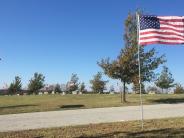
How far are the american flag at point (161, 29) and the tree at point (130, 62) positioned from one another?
19.0 meters

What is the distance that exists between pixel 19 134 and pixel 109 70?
21150mm

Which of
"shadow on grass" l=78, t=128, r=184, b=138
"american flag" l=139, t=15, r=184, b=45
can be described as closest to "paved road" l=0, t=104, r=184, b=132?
"shadow on grass" l=78, t=128, r=184, b=138

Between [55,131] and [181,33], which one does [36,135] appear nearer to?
[55,131]

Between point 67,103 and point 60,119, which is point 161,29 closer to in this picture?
point 60,119

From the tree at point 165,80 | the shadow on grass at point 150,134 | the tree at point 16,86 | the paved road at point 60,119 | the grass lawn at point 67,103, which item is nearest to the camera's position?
the shadow on grass at point 150,134

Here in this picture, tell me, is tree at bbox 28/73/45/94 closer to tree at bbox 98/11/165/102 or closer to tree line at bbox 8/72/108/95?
tree line at bbox 8/72/108/95

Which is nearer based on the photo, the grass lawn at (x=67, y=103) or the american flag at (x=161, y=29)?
the american flag at (x=161, y=29)

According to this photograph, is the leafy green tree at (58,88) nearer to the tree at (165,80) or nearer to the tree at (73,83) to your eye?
the tree at (73,83)

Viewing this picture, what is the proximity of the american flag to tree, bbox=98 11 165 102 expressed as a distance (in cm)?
1904

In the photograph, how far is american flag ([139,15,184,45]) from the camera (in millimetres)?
13508

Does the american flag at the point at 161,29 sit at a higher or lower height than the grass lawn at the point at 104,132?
higher

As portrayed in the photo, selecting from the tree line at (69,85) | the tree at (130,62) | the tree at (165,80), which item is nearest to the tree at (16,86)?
the tree line at (69,85)

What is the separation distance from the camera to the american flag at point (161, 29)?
532 inches

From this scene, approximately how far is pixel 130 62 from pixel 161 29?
19759 mm
